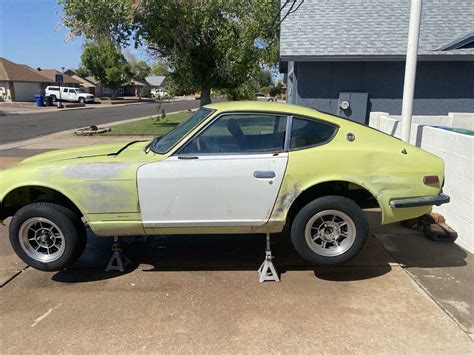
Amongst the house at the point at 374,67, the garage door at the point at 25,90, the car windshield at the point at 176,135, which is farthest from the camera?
the garage door at the point at 25,90

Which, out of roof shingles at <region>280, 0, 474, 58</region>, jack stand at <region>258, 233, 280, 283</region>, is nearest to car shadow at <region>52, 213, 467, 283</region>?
jack stand at <region>258, 233, 280, 283</region>

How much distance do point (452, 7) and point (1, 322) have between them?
40.4 ft

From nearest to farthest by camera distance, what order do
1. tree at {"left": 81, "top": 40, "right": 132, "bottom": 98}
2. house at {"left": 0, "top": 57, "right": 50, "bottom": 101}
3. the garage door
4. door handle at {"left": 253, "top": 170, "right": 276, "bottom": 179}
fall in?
door handle at {"left": 253, "top": 170, "right": 276, "bottom": 179}, house at {"left": 0, "top": 57, "right": 50, "bottom": 101}, the garage door, tree at {"left": 81, "top": 40, "right": 132, "bottom": 98}

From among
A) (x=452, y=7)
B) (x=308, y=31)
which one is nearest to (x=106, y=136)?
(x=308, y=31)

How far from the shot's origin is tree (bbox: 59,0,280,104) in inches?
515

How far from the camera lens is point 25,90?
56.8 metres

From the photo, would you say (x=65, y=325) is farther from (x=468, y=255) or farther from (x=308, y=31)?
(x=308, y=31)

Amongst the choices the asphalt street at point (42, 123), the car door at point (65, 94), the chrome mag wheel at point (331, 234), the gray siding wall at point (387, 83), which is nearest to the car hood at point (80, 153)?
the chrome mag wheel at point (331, 234)

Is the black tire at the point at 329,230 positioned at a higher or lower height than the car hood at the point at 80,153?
lower

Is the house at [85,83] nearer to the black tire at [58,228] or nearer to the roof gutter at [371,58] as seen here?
the roof gutter at [371,58]

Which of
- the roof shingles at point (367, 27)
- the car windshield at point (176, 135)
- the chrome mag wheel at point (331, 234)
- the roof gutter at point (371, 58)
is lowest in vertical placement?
the chrome mag wheel at point (331, 234)

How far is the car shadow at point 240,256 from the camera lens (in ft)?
14.0

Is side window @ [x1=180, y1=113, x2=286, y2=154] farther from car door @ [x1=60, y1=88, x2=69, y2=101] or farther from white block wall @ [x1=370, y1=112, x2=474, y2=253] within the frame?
car door @ [x1=60, y1=88, x2=69, y2=101]

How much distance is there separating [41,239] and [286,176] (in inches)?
95.1
